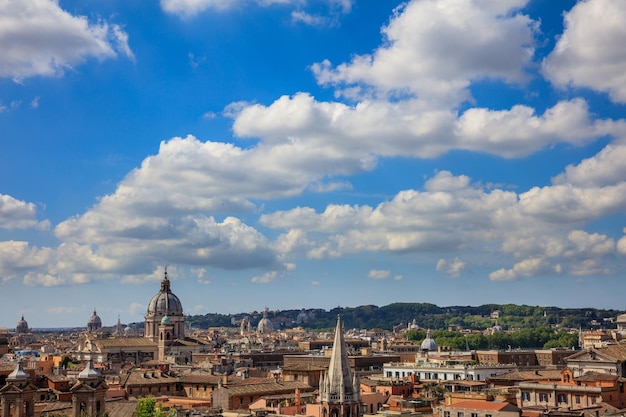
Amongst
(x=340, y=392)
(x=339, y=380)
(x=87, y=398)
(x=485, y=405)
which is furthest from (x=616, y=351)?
(x=87, y=398)

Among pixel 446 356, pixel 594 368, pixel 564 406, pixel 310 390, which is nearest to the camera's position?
pixel 564 406

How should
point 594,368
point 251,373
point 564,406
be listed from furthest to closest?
1. point 251,373
2. point 594,368
3. point 564,406

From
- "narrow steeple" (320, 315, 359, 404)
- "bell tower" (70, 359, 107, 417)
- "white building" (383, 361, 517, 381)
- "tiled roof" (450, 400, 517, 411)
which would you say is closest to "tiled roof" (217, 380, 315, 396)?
"bell tower" (70, 359, 107, 417)

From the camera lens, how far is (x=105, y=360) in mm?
158125

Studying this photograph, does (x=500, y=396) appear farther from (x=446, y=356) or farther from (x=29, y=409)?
(x=446, y=356)

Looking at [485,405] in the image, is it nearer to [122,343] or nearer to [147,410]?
[147,410]

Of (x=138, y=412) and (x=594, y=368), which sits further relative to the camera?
(x=594, y=368)

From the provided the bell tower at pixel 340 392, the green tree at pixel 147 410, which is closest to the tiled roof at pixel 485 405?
the bell tower at pixel 340 392

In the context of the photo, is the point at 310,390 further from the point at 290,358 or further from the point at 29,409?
the point at 290,358

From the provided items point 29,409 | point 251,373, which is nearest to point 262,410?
point 29,409

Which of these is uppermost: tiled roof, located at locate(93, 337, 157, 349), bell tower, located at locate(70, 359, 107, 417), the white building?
tiled roof, located at locate(93, 337, 157, 349)

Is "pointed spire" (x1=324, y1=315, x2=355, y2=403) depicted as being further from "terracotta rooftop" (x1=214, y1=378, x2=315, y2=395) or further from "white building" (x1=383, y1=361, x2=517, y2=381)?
"white building" (x1=383, y1=361, x2=517, y2=381)

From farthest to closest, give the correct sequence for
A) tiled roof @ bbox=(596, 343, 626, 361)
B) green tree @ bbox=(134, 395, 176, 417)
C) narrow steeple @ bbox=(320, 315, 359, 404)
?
tiled roof @ bbox=(596, 343, 626, 361) → narrow steeple @ bbox=(320, 315, 359, 404) → green tree @ bbox=(134, 395, 176, 417)

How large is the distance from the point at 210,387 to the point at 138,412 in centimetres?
3471
